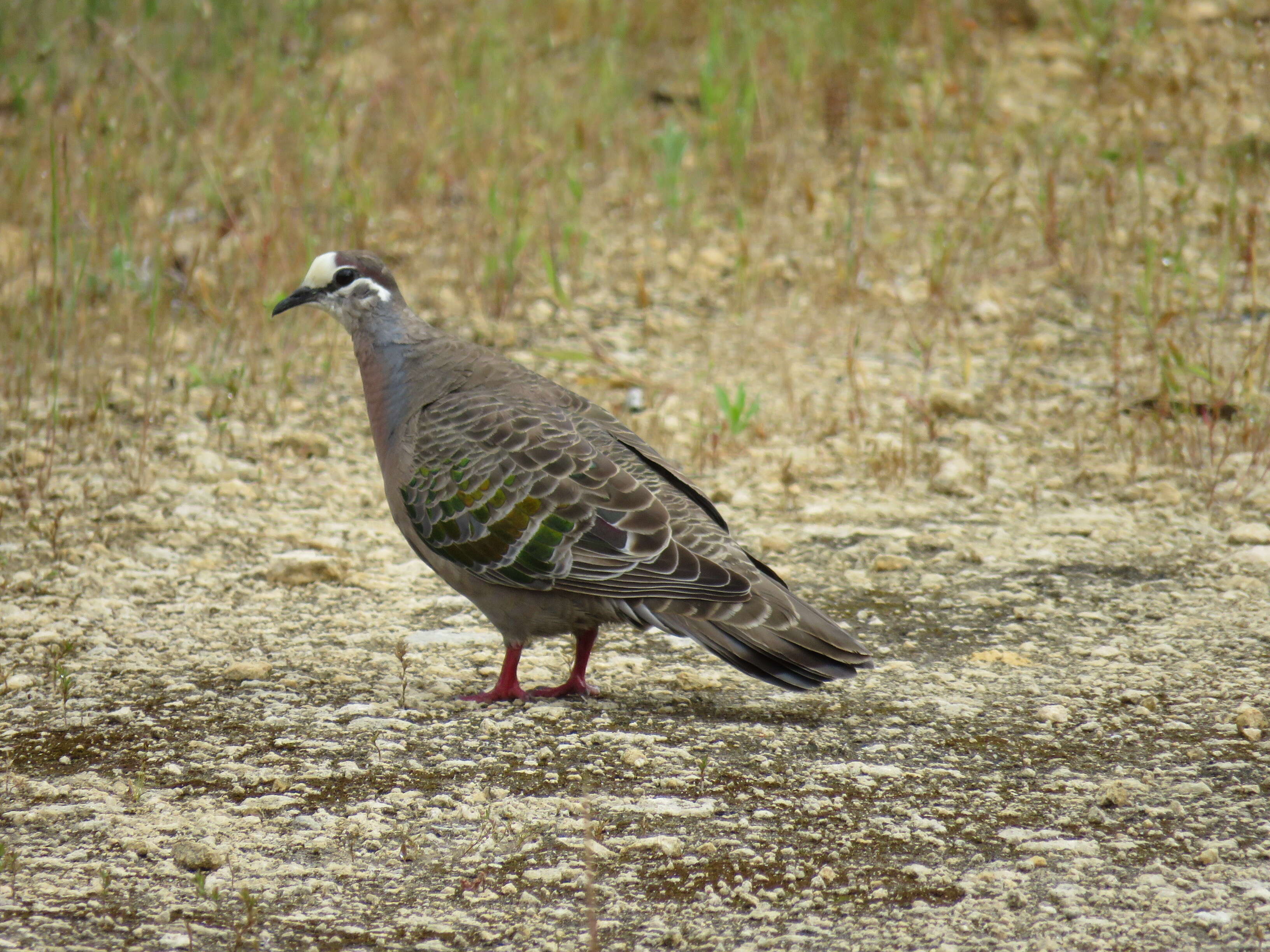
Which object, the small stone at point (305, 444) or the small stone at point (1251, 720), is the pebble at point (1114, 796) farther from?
the small stone at point (305, 444)

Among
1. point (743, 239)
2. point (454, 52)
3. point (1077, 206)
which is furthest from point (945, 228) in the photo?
point (454, 52)

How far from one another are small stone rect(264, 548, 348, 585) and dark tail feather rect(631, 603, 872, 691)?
5.45ft

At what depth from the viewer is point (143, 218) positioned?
691 cm

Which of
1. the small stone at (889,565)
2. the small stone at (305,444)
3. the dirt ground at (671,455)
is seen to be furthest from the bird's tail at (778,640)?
the small stone at (305,444)

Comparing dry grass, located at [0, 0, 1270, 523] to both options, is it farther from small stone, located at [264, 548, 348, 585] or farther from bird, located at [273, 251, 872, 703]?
bird, located at [273, 251, 872, 703]

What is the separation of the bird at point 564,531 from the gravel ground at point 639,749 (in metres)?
0.26

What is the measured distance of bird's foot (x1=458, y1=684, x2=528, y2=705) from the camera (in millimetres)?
4027

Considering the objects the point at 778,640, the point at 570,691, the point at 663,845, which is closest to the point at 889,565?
the point at 778,640

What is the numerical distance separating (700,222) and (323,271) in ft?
11.8

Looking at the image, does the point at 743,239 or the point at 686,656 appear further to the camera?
the point at 743,239

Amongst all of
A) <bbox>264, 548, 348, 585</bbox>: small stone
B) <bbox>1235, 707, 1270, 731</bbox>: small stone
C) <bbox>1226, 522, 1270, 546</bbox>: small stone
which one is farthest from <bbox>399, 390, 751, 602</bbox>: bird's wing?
<bbox>1226, 522, 1270, 546</bbox>: small stone

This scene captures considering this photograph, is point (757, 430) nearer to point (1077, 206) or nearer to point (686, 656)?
point (686, 656)

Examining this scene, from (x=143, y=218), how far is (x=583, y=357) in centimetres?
252

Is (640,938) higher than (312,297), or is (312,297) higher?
(312,297)
